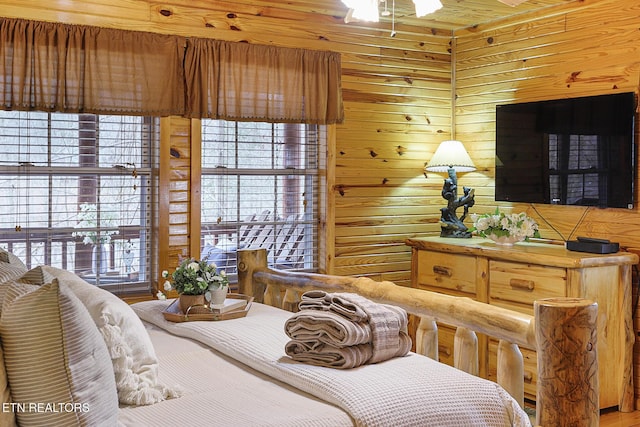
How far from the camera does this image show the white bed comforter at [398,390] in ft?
6.85

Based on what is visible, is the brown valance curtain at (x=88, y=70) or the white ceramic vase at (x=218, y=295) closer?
the white ceramic vase at (x=218, y=295)

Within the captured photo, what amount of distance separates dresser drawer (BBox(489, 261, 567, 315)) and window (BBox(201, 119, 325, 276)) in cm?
133

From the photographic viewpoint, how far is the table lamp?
17.5ft

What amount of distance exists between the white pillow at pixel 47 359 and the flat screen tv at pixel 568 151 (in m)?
3.66

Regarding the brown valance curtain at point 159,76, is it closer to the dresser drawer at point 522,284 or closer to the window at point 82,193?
the window at point 82,193

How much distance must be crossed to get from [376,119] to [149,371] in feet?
11.9

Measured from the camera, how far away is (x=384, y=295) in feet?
9.89

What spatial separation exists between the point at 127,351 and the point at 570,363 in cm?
126

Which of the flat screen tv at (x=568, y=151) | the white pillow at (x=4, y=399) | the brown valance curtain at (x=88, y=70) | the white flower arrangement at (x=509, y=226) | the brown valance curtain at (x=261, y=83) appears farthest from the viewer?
the white flower arrangement at (x=509, y=226)

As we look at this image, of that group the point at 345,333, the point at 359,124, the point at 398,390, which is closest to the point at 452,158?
the point at 359,124

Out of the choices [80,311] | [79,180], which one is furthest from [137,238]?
[80,311]

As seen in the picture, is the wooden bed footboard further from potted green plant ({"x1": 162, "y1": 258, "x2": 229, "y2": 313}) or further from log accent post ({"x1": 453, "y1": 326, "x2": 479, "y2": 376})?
potted green plant ({"x1": 162, "y1": 258, "x2": 229, "y2": 313})

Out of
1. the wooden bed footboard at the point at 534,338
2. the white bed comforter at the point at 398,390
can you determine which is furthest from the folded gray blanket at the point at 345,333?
the wooden bed footboard at the point at 534,338

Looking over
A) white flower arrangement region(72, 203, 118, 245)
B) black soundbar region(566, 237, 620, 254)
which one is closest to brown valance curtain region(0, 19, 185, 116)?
white flower arrangement region(72, 203, 118, 245)
